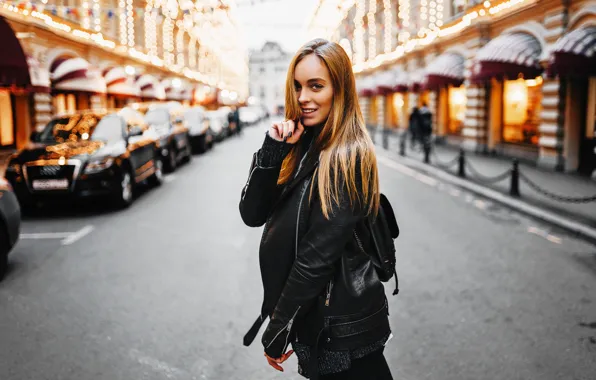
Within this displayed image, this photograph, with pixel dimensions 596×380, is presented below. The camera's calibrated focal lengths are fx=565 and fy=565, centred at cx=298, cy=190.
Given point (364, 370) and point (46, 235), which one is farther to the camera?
point (46, 235)

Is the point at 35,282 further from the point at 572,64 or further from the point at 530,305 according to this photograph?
the point at 572,64

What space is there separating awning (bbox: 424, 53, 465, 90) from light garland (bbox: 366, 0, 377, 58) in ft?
62.9

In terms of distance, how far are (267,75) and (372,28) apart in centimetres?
11035

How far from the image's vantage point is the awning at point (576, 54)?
12977 millimetres

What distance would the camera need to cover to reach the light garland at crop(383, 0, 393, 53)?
124 feet

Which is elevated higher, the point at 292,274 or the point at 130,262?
the point at 292,274

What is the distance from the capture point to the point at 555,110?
1638 centimetres

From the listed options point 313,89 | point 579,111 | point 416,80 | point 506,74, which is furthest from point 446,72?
point 313,89

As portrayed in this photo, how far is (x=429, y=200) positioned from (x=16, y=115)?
54.1 feet

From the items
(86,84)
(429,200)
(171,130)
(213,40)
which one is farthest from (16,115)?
(213,40)

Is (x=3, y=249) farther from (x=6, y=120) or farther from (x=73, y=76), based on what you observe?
(x=73, y=76)

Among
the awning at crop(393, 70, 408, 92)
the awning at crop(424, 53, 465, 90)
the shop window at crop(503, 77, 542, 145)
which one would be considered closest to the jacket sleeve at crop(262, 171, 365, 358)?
the shop window at crop(503, 77, 542, 145)

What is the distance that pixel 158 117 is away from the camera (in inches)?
699

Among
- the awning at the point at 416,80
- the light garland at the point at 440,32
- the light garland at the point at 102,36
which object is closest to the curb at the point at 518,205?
the light garland at the point at 440,32
